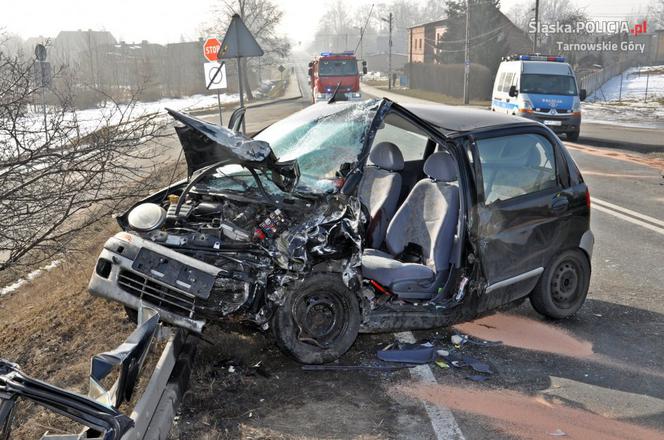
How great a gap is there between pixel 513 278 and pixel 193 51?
193 ft

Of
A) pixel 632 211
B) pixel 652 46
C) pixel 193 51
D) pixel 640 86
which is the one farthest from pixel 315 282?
pixel 652 46

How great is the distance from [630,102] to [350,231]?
39.5 metres

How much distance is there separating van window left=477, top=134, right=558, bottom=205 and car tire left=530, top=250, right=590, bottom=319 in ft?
2.30

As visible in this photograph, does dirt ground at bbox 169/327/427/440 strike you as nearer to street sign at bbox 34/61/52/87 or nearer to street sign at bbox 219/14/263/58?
street sign at bbox 34/61/52/87

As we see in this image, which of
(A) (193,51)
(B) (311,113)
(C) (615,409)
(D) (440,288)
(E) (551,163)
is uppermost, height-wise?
(A) (193,51)

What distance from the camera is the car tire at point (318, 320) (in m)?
4.36

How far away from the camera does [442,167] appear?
5.19 m

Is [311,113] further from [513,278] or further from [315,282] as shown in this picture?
[513,278]

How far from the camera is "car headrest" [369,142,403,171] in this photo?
18.8ft

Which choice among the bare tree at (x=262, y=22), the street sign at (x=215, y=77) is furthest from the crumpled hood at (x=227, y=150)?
the bare tree at (x=262, y=22)

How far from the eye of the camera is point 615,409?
408 cm

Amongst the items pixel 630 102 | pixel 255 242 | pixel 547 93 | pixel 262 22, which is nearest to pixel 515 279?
pixel 255 242

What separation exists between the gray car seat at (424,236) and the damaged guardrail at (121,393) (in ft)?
5.39

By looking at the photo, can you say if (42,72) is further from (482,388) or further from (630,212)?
(630,212)
